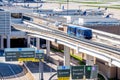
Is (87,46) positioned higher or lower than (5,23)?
lower

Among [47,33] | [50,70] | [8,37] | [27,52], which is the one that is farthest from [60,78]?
[8,37]

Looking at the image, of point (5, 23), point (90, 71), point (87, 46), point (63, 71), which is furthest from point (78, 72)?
point (5, 23)

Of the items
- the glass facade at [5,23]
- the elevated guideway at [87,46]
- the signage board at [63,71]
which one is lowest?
the signage board at [63,71]

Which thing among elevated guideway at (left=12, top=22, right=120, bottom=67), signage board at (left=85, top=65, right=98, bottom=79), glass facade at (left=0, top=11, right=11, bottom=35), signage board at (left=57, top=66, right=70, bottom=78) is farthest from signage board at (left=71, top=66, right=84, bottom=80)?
glass facade at (left=0, top=11, right=11, bottom=35)

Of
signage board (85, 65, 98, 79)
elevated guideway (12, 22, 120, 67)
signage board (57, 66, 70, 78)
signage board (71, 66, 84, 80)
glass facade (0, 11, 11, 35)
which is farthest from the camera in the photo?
glass facade (0, 11, 11, 35)

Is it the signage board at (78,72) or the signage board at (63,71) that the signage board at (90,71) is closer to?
the signage board at (78,72)

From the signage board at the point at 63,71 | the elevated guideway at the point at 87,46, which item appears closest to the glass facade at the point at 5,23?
the elevated guideway at the point at 87,46

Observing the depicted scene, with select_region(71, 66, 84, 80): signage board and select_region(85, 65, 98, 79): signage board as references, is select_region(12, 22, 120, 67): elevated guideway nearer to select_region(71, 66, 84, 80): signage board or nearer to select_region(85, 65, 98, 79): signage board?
select_region(85, 65, 98, 79): signage board

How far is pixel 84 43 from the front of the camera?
37.4m

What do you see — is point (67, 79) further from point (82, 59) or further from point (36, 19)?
point (36, 19)

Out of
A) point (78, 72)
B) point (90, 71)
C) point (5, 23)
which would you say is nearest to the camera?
point (78, 72)

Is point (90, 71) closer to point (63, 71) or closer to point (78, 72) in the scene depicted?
point (78, 72)

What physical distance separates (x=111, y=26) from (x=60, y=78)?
90.0ft

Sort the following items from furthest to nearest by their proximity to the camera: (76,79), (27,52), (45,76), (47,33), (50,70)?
(47,33)
(50,70)
(45,76)
(27,52)
(76,79)
